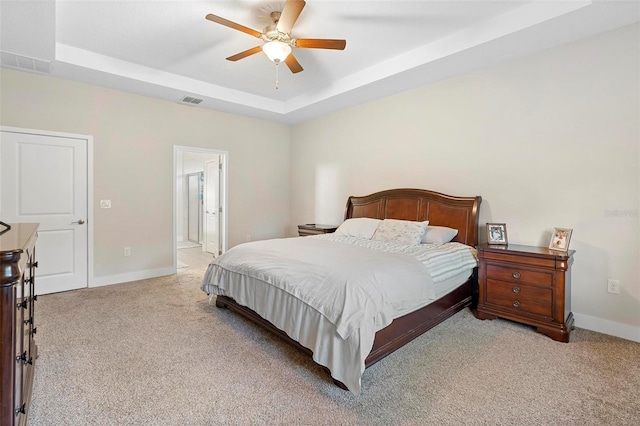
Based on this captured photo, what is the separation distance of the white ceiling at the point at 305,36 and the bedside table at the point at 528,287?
198 cm

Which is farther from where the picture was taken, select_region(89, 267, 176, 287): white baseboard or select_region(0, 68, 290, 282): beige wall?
select_region(89, 267, 176, 287): white baseboard

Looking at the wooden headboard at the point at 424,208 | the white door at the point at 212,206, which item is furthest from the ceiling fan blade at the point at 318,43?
the white door at the point at 212,206

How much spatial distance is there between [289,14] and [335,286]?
2.09 metres

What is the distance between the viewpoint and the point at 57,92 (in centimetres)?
382

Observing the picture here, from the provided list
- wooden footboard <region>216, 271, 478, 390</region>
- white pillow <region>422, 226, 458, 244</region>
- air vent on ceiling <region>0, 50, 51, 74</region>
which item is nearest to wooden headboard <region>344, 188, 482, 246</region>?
white pillow <region>422, 226, 458, 244</region>

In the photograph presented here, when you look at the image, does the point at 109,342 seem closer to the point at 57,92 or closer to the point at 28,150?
the point at 28,150

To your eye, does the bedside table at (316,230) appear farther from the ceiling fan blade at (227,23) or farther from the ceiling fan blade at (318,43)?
the ceiling fan blade at (227,23)

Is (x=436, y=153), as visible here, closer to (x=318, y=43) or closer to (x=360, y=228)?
(x=360, y=228)

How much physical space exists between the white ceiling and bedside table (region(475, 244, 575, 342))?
6.51ft

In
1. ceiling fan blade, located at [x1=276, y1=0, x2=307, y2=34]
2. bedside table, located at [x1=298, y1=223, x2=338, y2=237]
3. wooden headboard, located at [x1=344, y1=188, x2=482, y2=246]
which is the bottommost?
bedside table, located at [x1=298, y1=223, x2=338, y2=237]

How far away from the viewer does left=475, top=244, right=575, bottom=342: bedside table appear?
8.63 ft

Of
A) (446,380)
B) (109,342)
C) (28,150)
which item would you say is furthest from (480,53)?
(28,150)

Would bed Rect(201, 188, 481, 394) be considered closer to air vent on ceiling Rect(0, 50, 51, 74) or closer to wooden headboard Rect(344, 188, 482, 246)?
wooden headboard Rect(344, 188, 482, 246)

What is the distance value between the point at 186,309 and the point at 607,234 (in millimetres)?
4133
